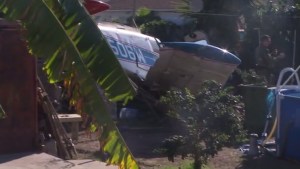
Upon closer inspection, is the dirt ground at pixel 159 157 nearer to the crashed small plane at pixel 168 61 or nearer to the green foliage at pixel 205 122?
the green foliage at pixel 205 122

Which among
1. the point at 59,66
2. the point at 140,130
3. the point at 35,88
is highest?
the point at 59,66

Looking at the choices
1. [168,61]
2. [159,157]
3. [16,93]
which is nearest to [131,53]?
[168,61]

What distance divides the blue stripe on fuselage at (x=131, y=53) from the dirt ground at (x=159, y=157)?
2.43 m

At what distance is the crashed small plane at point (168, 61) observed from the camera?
16.4 meters

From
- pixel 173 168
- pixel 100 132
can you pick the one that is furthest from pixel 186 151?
pixel 100 132

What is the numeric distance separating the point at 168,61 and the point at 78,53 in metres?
9.84

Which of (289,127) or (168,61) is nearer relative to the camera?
(289,127)

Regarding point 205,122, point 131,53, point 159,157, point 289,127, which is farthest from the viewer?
point 131,53

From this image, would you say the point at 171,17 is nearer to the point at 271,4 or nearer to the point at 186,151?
the point at 271,4

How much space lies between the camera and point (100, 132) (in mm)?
7156

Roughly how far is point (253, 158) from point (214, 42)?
1048cm

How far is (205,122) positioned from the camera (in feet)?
35.7

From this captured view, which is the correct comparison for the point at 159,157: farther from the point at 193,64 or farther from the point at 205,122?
the point at 193,64

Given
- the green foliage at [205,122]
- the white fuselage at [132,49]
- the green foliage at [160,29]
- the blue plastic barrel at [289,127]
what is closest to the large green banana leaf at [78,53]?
the green foliage at [205,122]
